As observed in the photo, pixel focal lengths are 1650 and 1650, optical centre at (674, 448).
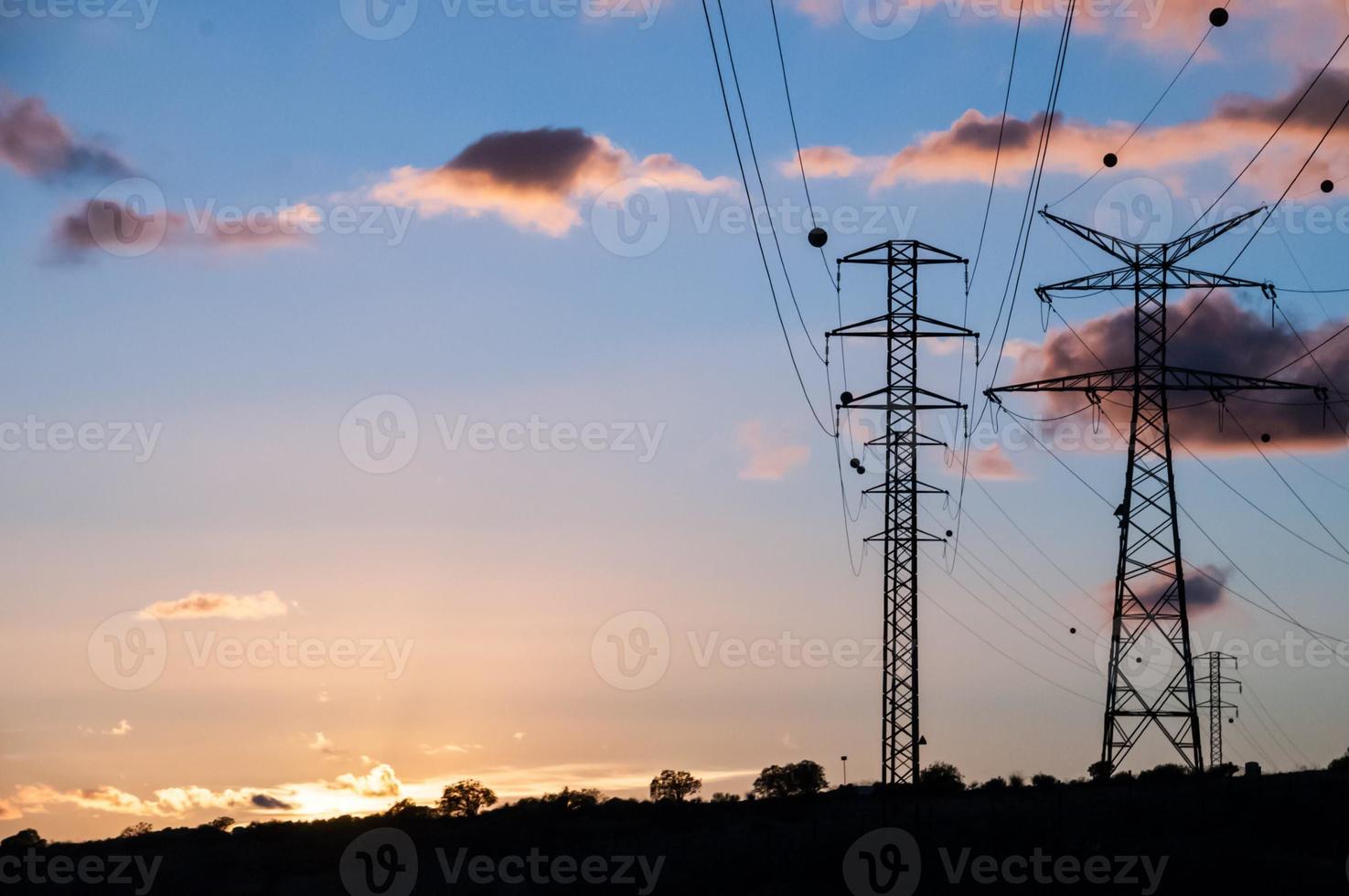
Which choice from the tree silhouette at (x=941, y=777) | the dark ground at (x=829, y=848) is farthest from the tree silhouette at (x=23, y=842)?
the tree silhouette at (x=941, y=777)

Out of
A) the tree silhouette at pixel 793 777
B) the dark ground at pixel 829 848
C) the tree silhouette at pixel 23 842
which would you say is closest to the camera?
the dark ground at pixel 829 848

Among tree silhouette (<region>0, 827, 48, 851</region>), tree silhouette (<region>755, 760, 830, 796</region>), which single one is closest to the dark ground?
tree silhouette (<region>0, 827, 48, 851</region>)

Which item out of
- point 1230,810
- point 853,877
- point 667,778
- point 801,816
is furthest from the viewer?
point 667,778

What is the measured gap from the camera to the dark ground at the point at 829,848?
1972 inches

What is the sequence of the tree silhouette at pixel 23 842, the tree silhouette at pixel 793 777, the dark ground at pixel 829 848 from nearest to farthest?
1. the dark ground at pixel 829 848
2. the tree silhouette at pixel 23 842
3. the tree silhouette at pixel 793 777

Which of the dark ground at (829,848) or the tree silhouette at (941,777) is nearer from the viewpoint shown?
the dark ground at (829,848)

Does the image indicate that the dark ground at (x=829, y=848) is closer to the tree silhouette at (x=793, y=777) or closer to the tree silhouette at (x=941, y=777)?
the tree silhouette at (x=941, y=777)

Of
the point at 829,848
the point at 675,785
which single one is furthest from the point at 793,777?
the point at 829,848

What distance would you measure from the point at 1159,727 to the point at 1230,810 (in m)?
7.03

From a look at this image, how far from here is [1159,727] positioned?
55344 mm

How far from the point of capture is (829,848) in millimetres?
57844

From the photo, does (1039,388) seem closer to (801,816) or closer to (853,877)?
(853,877)

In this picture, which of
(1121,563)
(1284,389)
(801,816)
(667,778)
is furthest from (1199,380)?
(667,778)

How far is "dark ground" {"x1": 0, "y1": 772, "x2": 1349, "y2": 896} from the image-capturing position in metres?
50.1
